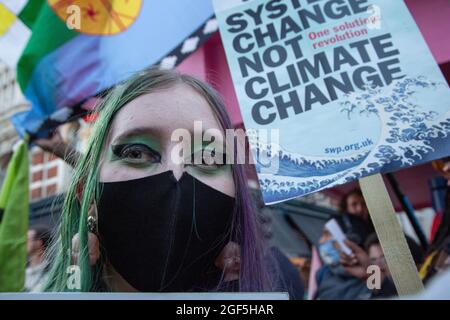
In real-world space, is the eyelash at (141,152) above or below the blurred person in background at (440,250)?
above

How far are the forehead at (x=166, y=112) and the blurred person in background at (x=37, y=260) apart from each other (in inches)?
21.1

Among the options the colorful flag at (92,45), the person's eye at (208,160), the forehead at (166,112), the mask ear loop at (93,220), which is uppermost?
the colorful flag at (92,45)

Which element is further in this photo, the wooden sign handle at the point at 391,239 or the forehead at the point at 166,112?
the forehead at the point at 166,112

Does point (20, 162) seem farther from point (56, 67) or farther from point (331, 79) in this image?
point (331, 79)

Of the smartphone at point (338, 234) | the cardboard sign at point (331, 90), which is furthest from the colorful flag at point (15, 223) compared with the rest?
the smartphone at point (338, 234)

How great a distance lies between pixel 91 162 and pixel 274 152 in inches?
24.2

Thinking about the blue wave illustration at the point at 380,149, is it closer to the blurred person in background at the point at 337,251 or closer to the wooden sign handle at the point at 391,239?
the wooden sign handle at the point at 391,239

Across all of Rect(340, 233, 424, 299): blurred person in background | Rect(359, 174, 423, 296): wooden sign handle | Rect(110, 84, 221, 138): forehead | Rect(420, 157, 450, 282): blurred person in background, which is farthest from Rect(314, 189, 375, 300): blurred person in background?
Rect(110, 84, 221, 138): forehead

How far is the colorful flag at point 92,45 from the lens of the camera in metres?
2.01

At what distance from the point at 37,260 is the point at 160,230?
873mm

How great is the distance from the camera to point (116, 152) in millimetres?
1519

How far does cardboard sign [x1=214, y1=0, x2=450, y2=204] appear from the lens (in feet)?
4.85

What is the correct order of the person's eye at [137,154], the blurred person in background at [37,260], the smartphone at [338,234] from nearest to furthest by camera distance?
the person's eye at [137,154]
the blurred person in background at [37,260]
the smartphone at [338,234]

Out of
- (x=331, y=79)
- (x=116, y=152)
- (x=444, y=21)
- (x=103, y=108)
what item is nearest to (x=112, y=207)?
(x=116, y=152)
